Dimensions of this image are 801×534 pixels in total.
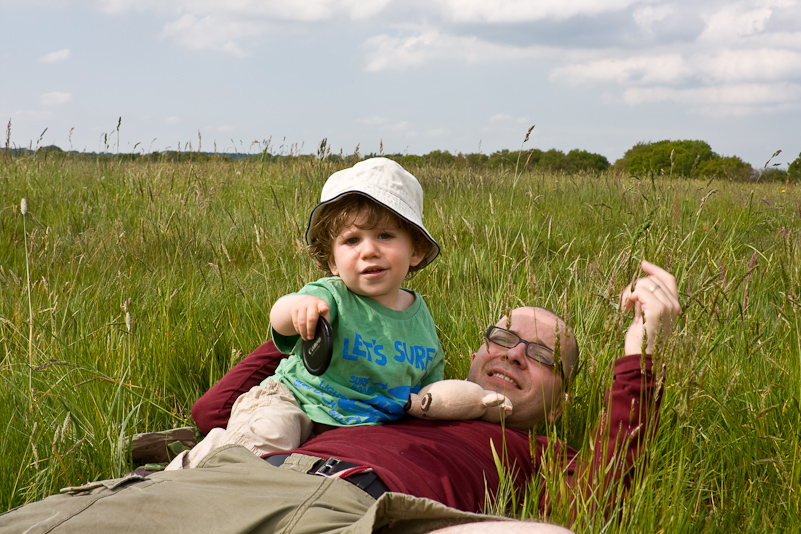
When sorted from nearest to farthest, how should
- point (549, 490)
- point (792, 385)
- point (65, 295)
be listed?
point (549, 490)
point (792, 385)
point (65, 295)

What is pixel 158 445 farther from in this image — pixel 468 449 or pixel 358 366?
pixel 468 449

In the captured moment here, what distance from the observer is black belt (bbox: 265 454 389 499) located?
61.4 inches

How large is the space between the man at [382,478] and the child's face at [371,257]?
476mm

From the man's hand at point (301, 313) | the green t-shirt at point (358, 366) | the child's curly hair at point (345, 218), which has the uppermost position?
the child's curly hair at point (345, 218)

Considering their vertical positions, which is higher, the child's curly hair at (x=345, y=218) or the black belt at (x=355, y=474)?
the child's curly hair at (x=345, y=218)

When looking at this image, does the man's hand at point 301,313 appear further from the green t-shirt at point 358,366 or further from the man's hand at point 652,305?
the man's hand at point 652,305

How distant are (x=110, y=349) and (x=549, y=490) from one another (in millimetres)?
1837

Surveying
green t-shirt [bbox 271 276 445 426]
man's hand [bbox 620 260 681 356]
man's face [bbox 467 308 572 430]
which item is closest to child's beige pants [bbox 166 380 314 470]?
green t-shirt [bbox 271 276 445 426]

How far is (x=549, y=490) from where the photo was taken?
149cm

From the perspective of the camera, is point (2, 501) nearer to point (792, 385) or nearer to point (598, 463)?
point (598, 463)

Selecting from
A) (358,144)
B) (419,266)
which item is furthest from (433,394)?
(358,144)

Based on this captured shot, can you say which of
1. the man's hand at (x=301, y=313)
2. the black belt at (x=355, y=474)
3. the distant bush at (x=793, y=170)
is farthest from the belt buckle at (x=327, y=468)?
the distant bush at (x=793, y=170)

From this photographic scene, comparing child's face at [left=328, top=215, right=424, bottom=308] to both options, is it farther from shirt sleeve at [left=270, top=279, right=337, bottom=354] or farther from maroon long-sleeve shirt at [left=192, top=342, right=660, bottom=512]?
maroon long-sleeve shirt at [left=192, top=342, right=660, bottom=512]

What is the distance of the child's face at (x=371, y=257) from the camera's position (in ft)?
6.76
